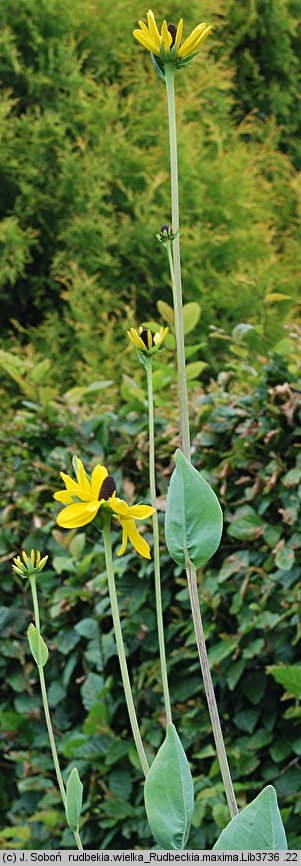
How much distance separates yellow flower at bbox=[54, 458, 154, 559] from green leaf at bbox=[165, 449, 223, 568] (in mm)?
21

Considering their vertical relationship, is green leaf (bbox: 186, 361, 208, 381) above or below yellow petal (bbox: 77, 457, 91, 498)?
below

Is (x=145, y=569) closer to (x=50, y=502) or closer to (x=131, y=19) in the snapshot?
(x=50, y=502)

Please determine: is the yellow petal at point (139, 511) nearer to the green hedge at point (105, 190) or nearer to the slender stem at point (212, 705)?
the slender stem at point (212, 705)

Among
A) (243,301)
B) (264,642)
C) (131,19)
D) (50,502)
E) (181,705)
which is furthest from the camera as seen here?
(131,19)

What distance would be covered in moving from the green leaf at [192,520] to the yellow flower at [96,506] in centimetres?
2

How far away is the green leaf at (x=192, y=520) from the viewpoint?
2.12ft

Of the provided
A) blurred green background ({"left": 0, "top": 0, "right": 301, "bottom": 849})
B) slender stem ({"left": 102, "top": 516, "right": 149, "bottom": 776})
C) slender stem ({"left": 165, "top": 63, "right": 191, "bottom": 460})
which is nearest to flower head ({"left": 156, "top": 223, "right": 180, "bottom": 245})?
slender stem ({"left": 165, "top": 63, "right": 191, "bottom": 460})

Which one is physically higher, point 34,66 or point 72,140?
point 34,66

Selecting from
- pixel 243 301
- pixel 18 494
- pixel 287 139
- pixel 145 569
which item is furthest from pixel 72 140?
pixel 145 569

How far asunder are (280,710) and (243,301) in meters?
3.53

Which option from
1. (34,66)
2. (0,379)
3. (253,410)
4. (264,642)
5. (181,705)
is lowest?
(0,379)

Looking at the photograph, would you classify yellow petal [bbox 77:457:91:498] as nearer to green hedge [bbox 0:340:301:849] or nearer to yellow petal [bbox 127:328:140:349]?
yellow petal [bbox 127:328:140:349]

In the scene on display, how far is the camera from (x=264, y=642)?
Answer: 185 cm

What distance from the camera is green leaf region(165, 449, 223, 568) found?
0.65 metres
